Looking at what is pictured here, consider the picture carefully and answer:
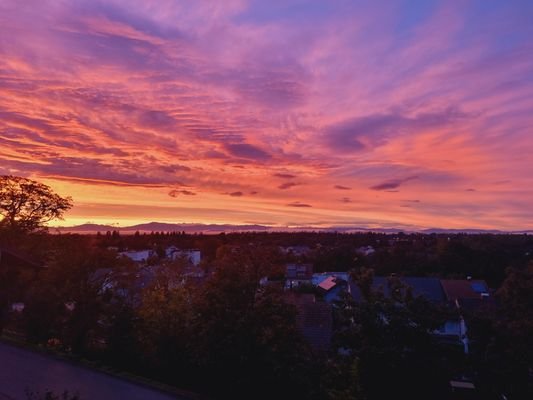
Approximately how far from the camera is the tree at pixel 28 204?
23328mm

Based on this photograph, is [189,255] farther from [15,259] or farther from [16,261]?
[15,259]

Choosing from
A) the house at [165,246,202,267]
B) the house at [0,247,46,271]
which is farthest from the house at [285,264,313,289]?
the house at [0,247,46,271]

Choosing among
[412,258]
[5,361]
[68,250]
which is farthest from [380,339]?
[412,258]

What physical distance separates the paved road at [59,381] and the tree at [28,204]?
43.4 ft

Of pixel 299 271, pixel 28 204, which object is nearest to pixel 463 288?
pixel 299 271

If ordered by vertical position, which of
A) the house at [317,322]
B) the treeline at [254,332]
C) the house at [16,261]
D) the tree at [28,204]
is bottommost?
the house at [317,322]

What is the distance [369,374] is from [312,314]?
12.5 metres

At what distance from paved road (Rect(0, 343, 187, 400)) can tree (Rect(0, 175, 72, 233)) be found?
13214 millimetres

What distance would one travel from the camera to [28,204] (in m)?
24.1

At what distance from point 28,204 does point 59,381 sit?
1673cm

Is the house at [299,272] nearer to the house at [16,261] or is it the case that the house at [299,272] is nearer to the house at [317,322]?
the house at [317,322]

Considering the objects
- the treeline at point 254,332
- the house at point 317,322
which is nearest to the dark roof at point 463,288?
the house at point 317,322

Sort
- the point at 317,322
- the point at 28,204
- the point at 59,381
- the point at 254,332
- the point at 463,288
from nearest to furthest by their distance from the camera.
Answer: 1. the point at 254,332
2. the point at 59,381
3. the point at 317,322
4. the point at 28,204
5. the point at 463,288

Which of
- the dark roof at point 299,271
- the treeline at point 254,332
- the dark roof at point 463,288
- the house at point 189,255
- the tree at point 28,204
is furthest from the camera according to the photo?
the dark roof at point 299,271
